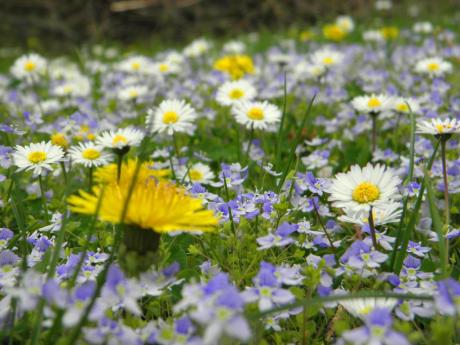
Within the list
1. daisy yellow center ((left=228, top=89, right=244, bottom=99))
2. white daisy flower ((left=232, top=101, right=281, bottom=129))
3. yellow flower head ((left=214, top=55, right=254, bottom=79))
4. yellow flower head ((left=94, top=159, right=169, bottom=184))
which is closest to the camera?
yellow flower head ((left=94, top=159, right=169, bottom=184))

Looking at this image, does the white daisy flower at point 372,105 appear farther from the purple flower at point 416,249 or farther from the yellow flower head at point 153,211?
the yellow flower head at point 153,211

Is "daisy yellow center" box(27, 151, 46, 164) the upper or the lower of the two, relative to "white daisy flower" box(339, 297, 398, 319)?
upper

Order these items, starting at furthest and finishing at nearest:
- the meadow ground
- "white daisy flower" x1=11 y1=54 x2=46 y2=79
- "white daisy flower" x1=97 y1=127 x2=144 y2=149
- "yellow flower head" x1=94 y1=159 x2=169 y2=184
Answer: "white daisy flower" x1=11 y1=54 x2=46 y2=79, "white daisy flower" x1=97 y1=127 x2=144 y2=149, "yellow flower head" x1=94 y1=159 x2=169 y2=184, the meadow ground

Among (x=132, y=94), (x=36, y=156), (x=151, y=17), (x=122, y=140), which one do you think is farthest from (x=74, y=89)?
(x=151, y=17)

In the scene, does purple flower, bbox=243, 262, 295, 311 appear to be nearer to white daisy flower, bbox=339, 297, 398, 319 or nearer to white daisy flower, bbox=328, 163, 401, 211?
white daisy flower, bbox=339, 297, 398, 319

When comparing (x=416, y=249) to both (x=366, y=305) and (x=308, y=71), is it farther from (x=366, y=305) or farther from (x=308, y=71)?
(x=308, y=71)

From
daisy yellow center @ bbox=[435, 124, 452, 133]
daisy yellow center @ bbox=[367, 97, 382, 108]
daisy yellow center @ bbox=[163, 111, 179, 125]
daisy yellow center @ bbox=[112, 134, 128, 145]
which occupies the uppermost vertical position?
daisy yellow center @ bbox=[435, 124, 452, 133]

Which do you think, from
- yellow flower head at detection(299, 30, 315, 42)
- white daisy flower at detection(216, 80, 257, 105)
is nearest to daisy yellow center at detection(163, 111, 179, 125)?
white daisy flower at detection(216, 80, 257, 105)

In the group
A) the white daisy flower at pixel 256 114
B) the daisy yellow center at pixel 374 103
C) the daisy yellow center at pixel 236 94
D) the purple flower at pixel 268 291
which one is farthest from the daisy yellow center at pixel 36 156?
the daisy yellow center at pixel 374 103
